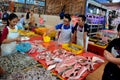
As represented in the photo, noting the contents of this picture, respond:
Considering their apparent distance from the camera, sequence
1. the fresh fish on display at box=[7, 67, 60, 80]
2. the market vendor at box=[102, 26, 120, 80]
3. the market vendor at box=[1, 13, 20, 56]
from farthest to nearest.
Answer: the market vendor at box=[1, 13, 20, 56] < the fresh fish on display at box=[7, 67, 60, 80] < the market vendor at box=[102, 26, 120, 80]

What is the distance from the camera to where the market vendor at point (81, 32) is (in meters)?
2.98

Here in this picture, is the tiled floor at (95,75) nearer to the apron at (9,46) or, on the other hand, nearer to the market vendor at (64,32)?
the apron at (9,46)

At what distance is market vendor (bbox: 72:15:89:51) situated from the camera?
2.98 metres

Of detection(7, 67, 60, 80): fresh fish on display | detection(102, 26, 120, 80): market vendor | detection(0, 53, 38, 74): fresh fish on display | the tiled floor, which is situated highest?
detection(102, 26, 120, 80): market vendor

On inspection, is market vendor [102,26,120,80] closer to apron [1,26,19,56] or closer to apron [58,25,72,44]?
apron [1,26,19,56]

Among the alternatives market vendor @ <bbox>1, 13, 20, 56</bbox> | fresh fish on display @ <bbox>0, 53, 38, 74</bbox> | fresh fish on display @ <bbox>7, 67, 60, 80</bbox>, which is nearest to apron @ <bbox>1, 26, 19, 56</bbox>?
market vendor @ <bbox>1, 13, 20, 56</bbox>

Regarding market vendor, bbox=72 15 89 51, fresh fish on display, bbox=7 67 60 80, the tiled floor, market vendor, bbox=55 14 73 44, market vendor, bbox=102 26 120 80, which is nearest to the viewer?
market vendor, bbox=102 26 120 80

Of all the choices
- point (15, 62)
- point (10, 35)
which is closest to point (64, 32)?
point (10, 35)

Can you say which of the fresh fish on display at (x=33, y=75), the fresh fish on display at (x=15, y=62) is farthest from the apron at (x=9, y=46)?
the fresh fish on display at (x=33, y=75)

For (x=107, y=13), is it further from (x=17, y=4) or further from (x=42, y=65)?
(x=17, y=4)

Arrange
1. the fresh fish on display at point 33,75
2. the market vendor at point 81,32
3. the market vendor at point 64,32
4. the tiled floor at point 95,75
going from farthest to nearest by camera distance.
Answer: the market vendor at point 64,32
the market vendor at point 81,32
the tiled floor at point 95,75
the fresh fish on display at point 33,75

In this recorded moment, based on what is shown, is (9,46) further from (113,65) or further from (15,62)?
(113,65)

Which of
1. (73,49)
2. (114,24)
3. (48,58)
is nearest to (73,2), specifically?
(114,24)

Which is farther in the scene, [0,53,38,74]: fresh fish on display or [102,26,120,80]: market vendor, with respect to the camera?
[0,53,38,74]: fresh fish on display
